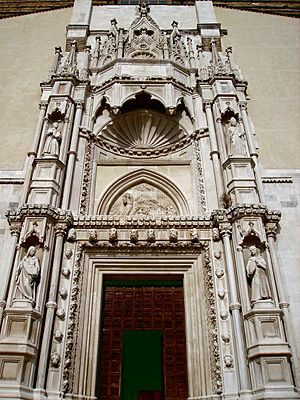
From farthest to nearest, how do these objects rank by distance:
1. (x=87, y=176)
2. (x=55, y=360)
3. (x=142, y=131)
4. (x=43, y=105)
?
1. (x=142, y=131)
2. (x=43, y=105)
3. (x=87, y=176)
4. (x=55, y=360)

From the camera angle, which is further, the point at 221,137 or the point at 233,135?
the point at 221,137

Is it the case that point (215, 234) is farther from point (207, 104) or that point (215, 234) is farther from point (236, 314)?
point (207, 104)

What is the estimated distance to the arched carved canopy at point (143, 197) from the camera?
9.09 metres

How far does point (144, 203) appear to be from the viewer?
30.5ft

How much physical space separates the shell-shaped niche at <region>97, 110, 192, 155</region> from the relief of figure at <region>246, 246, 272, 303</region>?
3927 mm

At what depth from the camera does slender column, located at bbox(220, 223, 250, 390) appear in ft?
20.5

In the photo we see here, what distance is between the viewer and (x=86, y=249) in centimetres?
776

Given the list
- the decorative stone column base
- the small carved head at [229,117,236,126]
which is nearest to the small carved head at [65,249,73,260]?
the decorative stone column base

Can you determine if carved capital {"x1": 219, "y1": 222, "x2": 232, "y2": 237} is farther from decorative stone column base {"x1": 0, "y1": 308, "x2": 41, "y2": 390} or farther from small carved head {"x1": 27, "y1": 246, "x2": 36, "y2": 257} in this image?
decorative stone column base {"x1": 0, "y1": 308, "x2": 41, "y2": 390}

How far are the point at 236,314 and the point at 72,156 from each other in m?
4.86

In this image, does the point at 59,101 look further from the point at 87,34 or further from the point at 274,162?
the point at 274,162

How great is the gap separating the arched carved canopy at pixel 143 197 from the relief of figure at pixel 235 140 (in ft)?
5.24

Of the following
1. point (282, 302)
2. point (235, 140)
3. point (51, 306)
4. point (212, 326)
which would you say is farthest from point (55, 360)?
point (235, 140)

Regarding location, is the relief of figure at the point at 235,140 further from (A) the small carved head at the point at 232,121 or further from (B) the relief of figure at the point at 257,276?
(B) the relief of figure at the point at 257,276
